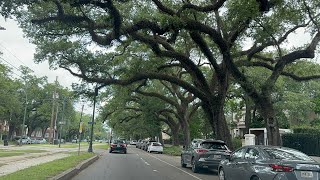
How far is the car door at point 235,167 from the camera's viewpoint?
38.2ft

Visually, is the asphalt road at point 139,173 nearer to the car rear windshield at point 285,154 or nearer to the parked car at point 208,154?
the parked car at point 208,154

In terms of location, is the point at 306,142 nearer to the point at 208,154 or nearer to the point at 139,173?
the point at 208,154

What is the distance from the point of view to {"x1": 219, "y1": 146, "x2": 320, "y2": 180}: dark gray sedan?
31.4 feet

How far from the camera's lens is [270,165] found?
993 cm

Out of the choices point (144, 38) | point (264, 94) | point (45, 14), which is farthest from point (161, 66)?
point (45, 14)

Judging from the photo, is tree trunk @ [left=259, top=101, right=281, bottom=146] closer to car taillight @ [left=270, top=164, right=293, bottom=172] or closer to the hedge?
the hedge

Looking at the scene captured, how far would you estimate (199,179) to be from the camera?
1545cm

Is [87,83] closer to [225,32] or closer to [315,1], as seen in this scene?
[225,32]

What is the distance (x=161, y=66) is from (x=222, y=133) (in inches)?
288

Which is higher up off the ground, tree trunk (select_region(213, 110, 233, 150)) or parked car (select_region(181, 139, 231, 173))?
tree trunk (select_region(213, 110, 233, 150))

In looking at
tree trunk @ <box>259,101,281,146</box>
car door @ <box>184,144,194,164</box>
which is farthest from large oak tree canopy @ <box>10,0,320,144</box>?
car door @ <box>184,144,194,164</box>

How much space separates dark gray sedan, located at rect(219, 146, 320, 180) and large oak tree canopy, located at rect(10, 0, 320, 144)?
21.5ft

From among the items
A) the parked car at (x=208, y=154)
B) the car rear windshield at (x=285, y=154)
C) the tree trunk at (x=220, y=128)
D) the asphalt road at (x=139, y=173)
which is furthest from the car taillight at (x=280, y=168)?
the tree trunk at (x=220, y=128)

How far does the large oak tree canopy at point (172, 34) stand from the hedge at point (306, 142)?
442 cm
